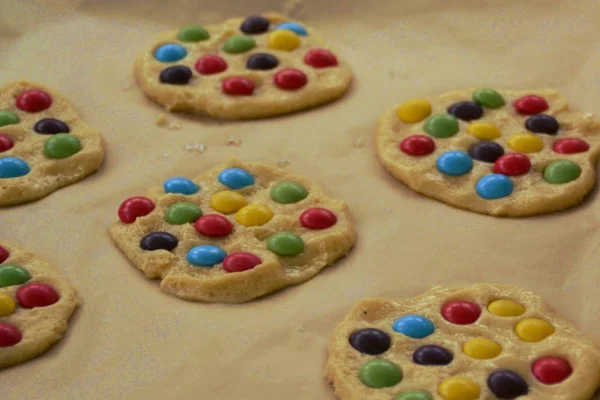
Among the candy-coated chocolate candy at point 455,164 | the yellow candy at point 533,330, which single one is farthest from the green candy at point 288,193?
the yellow candy at point 533,330

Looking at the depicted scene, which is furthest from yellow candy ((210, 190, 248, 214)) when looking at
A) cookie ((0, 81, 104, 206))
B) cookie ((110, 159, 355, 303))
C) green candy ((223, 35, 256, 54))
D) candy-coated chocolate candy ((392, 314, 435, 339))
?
green candy ((223, 35, 256, 54))

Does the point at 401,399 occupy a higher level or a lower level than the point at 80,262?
higher

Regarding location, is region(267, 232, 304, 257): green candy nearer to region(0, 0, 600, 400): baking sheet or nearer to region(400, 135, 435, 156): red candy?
region(0, 0, 600, 400): baking sheet

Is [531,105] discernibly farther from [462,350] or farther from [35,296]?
[35,296]

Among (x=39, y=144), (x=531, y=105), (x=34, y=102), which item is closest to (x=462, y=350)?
(x=531, y=105)

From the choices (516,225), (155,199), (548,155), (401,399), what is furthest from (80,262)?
(548,155)

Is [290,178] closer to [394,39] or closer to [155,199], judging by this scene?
[155,199]
